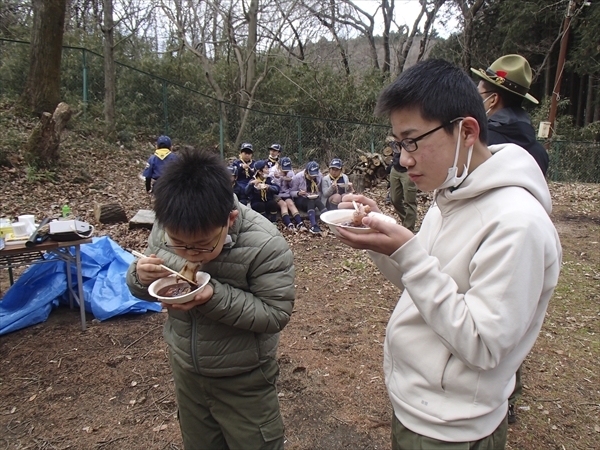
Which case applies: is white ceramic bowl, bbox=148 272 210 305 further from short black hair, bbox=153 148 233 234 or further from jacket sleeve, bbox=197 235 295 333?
short black hair, bbox=153 148 233 234

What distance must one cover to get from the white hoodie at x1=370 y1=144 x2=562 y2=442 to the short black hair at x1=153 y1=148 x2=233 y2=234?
0.68m

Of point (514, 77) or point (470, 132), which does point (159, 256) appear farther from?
point (514, 77)

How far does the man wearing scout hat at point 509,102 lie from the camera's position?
236 cm

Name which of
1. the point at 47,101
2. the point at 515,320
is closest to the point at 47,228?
the point at 515,320

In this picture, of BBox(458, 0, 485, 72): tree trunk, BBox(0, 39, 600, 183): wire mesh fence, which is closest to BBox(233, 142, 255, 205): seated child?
BBox(0, 39, 600, 183): wire mesh fence

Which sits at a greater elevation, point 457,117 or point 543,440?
point 457,117

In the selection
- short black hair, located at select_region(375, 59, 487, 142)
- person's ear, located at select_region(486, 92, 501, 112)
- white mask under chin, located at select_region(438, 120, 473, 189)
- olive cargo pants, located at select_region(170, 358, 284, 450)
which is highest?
person's ear, located at select_region(486, 92, 501, 112)

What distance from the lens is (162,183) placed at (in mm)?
1493

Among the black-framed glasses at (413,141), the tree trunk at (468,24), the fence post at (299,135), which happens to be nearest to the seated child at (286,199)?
the fence post at (299,135)

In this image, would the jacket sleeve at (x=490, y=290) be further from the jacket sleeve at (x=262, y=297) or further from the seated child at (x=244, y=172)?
the seated child at (x=244, y=172)

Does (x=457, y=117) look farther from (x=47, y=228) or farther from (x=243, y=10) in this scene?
(x=243, y=10)

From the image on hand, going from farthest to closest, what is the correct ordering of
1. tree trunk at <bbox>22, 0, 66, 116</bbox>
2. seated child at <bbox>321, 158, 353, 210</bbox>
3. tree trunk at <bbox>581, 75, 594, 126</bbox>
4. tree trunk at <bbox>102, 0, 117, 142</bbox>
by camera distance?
tree trunk at <bbox>581, 75, 594, 126</bbox>, tree trunk at <bbox>102, 0, 117, 142</bbox>, tree trunk at <bbox>22, 0, 66, 116</bbox>, seated child at <bbox>321, 158, 353, 210</bbox>

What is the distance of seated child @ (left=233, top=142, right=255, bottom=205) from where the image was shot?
758cm

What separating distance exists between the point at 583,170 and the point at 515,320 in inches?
679
